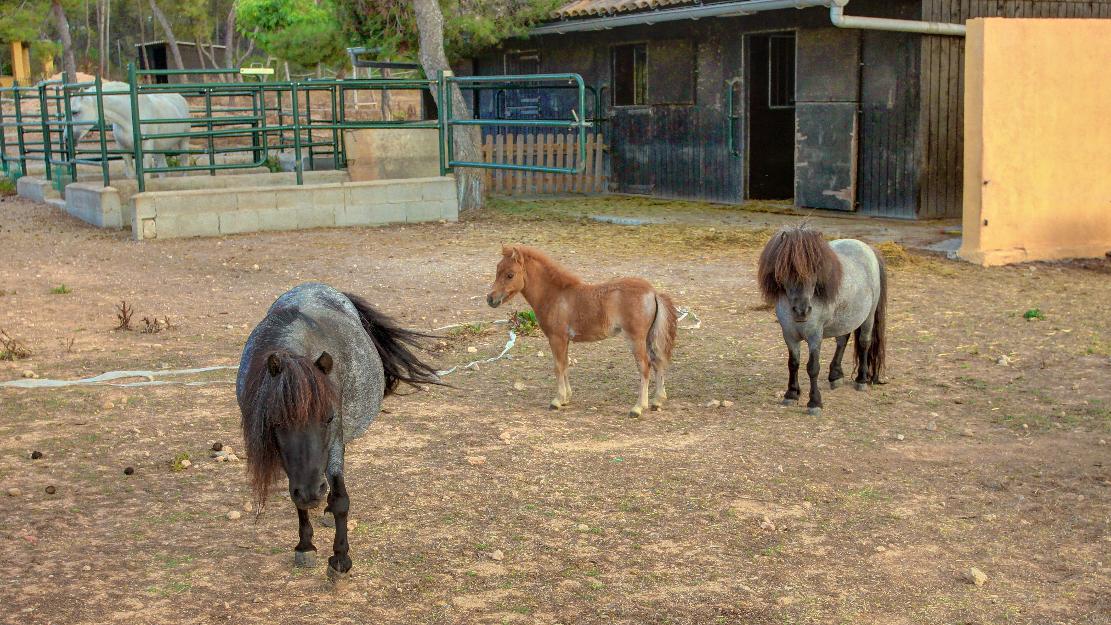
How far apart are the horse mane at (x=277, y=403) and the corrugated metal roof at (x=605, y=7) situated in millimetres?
12570

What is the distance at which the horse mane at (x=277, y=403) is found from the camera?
3695 millimetres

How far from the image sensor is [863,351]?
678 cm

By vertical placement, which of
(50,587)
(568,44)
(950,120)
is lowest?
(50,587)

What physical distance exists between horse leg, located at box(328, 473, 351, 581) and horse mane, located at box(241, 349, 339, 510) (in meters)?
0.28

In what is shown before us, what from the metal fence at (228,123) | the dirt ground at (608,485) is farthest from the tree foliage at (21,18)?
the dirt ground at (608,485)

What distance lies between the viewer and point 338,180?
661 inches

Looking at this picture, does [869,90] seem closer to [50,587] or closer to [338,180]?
[338,180]

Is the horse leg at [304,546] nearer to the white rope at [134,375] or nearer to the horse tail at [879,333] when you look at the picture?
the white rope at [134,375]

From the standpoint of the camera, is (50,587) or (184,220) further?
(184,220)

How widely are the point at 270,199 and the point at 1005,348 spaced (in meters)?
9.33

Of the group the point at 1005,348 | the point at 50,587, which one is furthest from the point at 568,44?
the point at 50,587

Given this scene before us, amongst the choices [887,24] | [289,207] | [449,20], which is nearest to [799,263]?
[887,24]

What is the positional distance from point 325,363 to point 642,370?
274 centimetres

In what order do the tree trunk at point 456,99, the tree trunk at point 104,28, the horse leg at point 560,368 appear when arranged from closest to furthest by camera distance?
the horse leg at point 560,368 → the tree trunk at point 456,99 → the tree trunk at point 104,28
